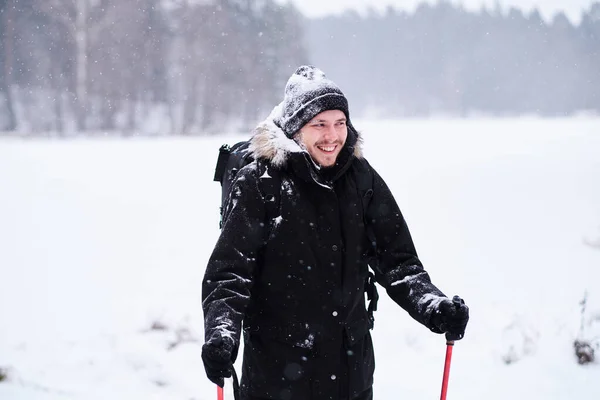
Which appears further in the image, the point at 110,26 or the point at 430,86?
the point at 430,86

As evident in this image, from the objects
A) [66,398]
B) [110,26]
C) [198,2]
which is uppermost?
[198,2]

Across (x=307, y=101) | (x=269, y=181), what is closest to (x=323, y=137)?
(x=307, y=101)

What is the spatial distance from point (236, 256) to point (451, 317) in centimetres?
86

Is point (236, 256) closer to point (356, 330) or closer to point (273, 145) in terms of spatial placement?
point (273, 145)

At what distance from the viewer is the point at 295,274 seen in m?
2.25

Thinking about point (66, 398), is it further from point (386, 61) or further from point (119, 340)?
point (386, 61)

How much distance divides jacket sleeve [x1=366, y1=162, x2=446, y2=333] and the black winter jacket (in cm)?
5

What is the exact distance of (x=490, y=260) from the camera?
7.70m

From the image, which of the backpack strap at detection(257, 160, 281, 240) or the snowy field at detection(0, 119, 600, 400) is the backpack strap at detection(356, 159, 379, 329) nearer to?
the backpack strap at detection(257, 160, 281, 240)

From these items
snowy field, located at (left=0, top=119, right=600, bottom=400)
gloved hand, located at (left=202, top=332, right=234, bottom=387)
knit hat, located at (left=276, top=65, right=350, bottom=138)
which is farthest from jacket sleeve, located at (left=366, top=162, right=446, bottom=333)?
snowy field, located at (left=0, top=119, right=600, bottom=400)

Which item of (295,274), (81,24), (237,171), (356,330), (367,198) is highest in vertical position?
(81,24)

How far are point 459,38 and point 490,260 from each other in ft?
170

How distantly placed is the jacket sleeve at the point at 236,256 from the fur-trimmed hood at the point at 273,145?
0.09 metres

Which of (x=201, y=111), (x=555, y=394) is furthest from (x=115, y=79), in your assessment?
(x=555, y=394)
